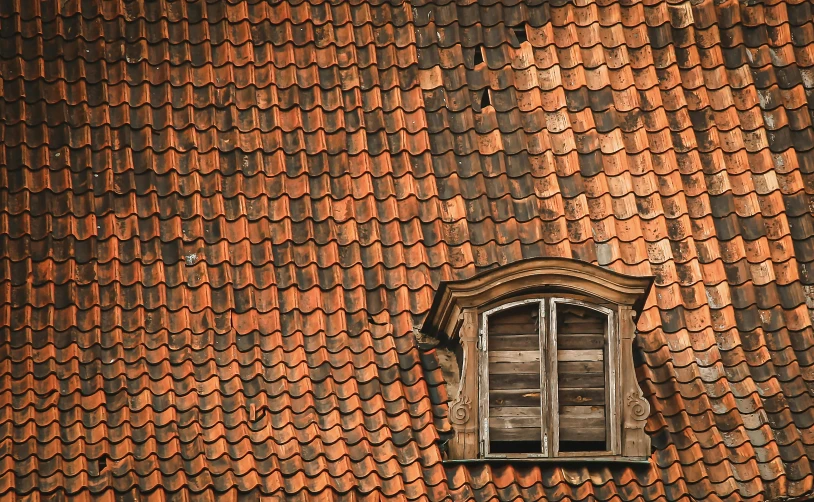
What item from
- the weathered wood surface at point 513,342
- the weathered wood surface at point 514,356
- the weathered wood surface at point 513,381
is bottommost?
the weathered wood surface at point 513,381

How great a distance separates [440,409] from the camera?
33.1 feet

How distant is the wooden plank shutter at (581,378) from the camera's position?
9.96m

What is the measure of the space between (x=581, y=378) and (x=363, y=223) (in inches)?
88.7

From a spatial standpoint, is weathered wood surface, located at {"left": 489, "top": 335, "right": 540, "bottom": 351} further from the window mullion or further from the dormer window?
the window mullion

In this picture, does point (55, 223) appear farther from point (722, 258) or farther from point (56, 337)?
point (722, 258)

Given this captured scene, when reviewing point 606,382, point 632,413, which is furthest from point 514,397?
point 632,413

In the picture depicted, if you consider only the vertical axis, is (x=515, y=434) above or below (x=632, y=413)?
below

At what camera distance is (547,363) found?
9961mm

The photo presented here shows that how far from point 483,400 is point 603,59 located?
3587 millimetres

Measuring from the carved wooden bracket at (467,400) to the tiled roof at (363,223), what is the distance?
0.21 meters

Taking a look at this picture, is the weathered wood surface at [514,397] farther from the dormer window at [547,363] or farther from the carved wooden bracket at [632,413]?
the carved wooden bracket at [632,413]

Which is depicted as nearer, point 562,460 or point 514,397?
point 562,460

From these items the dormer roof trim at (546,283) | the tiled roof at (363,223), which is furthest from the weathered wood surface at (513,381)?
the dormer roof trim at (546,283)

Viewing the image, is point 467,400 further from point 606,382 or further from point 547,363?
point 606,382
